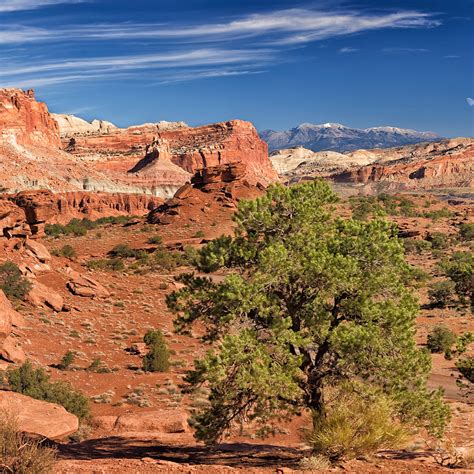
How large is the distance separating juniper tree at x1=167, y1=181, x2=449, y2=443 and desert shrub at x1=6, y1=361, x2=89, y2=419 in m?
8.03

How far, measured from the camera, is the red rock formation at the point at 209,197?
64.9 m

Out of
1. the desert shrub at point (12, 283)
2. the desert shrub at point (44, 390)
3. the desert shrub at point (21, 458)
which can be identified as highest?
the desert shrub at point (21, 458)

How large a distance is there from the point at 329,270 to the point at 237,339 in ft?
7.67

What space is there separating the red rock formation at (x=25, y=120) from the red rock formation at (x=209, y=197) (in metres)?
60.2

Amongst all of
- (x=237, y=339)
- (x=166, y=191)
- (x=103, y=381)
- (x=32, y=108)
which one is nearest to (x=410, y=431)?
(x=237, y=339)

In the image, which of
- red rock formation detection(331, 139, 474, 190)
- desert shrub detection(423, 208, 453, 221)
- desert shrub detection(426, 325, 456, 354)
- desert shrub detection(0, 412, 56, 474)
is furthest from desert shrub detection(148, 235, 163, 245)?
red rock formation detection(331, 139, 474, 190)

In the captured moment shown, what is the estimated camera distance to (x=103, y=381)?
23438 millimetres

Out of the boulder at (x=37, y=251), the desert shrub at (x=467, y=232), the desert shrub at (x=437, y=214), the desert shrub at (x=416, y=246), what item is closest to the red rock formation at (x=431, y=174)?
the desert shrub at (x=437, y=214)

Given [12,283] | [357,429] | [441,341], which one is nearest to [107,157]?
[12,283]

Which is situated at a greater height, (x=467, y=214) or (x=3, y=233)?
(x=3, y=233)

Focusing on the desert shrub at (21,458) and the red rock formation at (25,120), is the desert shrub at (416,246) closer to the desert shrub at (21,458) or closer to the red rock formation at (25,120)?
the desert shrub at (21,458)

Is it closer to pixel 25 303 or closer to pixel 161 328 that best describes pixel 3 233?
pixel 25 303

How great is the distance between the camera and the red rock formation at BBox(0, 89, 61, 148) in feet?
375

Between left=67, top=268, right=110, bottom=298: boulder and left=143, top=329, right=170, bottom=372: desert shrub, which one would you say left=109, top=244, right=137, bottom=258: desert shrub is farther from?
left=143, top=329, right=170, bottom=372: desert shrub
